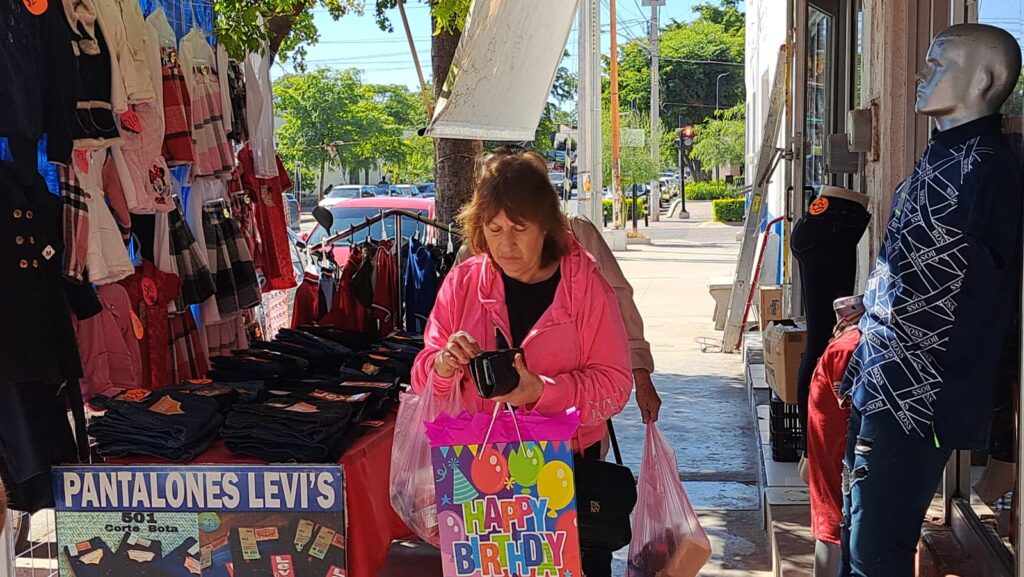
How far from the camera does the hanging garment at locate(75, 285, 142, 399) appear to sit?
4191mm

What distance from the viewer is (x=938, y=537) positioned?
3.67 metres

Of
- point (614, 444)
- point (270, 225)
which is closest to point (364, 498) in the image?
point (614, 444)

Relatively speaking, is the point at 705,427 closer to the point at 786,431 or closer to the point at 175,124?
the point at 786,431

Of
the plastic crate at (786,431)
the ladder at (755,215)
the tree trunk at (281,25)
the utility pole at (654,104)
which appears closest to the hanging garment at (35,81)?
the tree trunk at (281,25)

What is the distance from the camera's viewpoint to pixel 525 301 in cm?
309

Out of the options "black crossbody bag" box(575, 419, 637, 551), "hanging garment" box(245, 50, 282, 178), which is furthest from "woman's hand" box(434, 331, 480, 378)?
"hanging garment" box(245, 50, 282, 178)

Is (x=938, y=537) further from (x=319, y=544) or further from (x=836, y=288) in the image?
(x=319, y=544)

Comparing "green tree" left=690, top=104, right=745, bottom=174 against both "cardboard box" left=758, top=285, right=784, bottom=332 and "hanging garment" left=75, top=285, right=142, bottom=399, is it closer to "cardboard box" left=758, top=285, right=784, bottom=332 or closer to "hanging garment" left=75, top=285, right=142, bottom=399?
"cardboard box" left=758, top=285, right=784, bottom=332

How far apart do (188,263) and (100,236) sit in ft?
2.27

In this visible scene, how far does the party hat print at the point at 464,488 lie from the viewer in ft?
9.46

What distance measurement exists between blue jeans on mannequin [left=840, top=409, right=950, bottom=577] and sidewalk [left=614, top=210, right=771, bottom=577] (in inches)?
81.1

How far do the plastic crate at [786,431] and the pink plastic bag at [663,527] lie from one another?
2.41m

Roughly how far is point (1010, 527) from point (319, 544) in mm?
2140

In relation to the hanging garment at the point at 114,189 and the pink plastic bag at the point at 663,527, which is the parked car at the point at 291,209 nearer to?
the hanging garment at the point at 114,189
